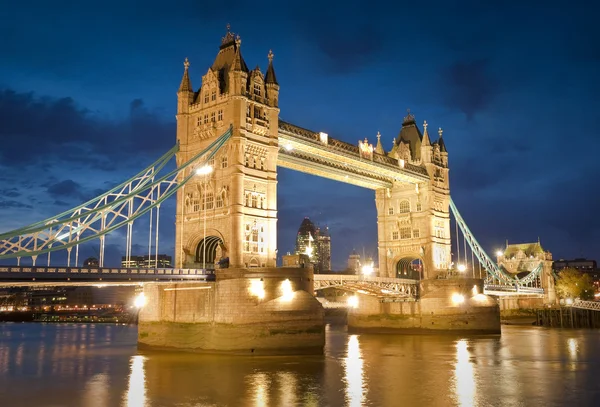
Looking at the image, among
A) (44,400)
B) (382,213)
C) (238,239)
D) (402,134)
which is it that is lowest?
(44,400)

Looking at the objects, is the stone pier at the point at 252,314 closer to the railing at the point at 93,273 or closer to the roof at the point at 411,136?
the railing at the point at 93,273

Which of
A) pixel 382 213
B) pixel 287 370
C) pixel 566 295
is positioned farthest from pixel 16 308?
pixel 287 370

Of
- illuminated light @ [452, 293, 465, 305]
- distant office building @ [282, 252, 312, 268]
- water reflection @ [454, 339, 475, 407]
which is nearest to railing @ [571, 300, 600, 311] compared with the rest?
illuminated light @ [452, 293, 465, 305]

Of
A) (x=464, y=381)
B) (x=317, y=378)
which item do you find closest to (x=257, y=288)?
(x=317, y=378)

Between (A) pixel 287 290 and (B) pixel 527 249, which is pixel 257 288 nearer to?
(A) pixel 287 290

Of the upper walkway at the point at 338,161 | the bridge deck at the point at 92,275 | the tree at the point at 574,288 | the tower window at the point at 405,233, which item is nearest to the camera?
the bridge deck at the point at 92,275

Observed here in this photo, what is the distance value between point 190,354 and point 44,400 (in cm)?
1480

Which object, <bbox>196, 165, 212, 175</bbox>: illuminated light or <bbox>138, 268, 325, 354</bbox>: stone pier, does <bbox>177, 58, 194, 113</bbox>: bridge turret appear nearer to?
<bbox>196, 165, 212, 175</bbox>: illuminated light

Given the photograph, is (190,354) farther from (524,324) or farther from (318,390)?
(524,324)

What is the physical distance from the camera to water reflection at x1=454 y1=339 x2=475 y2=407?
25.9 meters

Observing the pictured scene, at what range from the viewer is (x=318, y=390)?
92.9 feet

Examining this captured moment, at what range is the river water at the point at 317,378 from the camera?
26156 mm

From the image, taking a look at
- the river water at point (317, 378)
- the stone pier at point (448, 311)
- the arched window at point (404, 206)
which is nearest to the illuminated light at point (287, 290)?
the river water at point (317, 378)

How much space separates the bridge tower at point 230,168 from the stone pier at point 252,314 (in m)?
3.57
